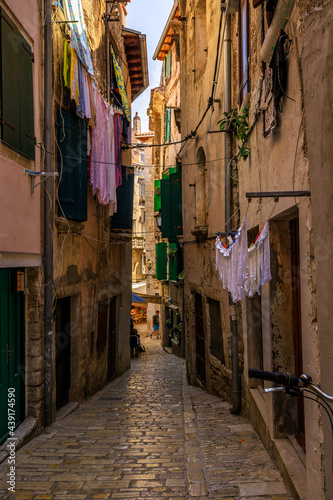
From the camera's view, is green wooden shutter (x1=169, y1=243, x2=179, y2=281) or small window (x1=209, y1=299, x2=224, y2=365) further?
green wooden shutter (x1=169, y1=243, x2=179, y2=281)

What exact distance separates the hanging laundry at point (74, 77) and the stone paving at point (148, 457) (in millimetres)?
5538

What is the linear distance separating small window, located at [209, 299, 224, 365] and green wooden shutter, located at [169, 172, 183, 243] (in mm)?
5207

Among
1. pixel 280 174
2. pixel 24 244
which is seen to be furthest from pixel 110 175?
pixel 280 174

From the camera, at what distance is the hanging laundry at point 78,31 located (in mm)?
8443

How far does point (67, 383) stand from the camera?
8930 mm

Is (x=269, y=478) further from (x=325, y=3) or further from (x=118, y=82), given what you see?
(x=118, y=82)

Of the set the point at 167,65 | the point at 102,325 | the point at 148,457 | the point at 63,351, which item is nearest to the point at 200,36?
the point at 102,325

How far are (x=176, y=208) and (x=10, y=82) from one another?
32.2 feet

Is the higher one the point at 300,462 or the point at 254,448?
the point at 300,462

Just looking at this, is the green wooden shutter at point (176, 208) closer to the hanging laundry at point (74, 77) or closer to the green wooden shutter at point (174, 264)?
the green wooden shutter at point (174, 264)

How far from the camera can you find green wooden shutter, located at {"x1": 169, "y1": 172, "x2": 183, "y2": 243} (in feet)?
50.0

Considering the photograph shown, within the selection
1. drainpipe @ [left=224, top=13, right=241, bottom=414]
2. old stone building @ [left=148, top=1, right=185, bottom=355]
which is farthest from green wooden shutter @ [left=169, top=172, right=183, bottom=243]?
drainpipe @ [left=224, top=13, right=241, bottom=414]

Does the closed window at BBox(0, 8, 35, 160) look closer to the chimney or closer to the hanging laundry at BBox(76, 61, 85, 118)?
the hanging laundry at BBox(76, 61, 85, 118)

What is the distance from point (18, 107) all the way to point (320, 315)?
475 cm
